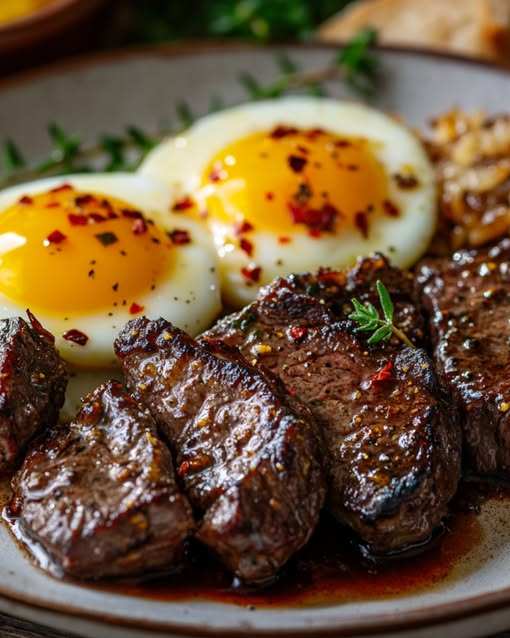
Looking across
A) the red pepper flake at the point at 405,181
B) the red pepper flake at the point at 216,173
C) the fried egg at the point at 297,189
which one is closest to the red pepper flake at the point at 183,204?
the fried egg at the point at 297,189

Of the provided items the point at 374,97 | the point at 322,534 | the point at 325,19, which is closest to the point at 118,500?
the point at 322,534

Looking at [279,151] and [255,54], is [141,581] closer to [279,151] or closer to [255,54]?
[279,151]

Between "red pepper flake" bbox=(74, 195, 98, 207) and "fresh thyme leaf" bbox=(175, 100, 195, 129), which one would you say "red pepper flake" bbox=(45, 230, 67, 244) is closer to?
"red pepper flake" bbox=(74, 195, 98, 207)

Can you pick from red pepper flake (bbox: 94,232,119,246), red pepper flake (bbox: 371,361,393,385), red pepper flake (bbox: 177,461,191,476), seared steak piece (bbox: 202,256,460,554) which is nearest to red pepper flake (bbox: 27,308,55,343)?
red pepper flake (bbox: 94,232,119,246)

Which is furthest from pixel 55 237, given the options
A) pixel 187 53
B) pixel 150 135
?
pixel 187 53

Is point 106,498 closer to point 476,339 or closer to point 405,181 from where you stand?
point 476,339

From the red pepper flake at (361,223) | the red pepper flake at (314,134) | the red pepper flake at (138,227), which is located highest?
the red pepper flake at (314,134)

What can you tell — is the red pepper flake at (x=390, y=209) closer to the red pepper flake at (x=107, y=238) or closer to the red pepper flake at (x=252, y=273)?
the red pepper flake at (x=252, y=273)
